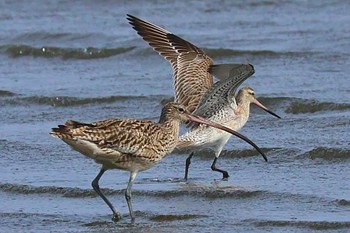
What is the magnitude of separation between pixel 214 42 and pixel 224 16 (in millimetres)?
2409

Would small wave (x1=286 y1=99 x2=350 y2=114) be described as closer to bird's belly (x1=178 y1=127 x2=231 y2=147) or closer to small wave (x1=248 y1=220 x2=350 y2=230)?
bird's belly (x1=178 y1=127 x2=231 y2=147)

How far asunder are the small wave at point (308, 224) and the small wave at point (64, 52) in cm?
937

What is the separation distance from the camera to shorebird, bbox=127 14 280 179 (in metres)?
11.4

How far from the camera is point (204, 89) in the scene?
12.4 meters

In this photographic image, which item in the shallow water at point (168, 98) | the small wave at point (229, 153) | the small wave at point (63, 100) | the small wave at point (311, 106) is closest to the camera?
→ the shallow water at point (168, 98)

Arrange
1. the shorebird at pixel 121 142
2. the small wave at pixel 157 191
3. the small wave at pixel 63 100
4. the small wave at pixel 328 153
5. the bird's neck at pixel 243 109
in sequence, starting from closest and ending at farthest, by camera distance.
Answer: the shorebird at pixel 121 142
the small wave at pixel 157 191
the small wave at pixel 328 153
the bird's neck at pixel 243 109
the small wave at pixel 63 100

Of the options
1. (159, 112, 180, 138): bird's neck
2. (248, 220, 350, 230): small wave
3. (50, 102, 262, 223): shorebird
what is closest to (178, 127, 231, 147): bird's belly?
(159, 112, 180, 138): bird's neck

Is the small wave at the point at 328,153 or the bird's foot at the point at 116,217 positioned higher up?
the small wave at the point at 328,153

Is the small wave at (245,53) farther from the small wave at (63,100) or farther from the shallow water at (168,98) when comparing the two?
the small wave at (63,100)

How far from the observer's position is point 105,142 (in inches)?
358

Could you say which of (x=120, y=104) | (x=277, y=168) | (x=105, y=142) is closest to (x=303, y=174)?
(x=277, y=168)

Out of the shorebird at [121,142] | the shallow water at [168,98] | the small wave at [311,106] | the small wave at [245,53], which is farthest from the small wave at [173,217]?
the small wave at [245,53]

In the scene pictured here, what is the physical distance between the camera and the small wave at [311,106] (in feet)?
43.6

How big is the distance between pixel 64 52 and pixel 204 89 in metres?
6.29
